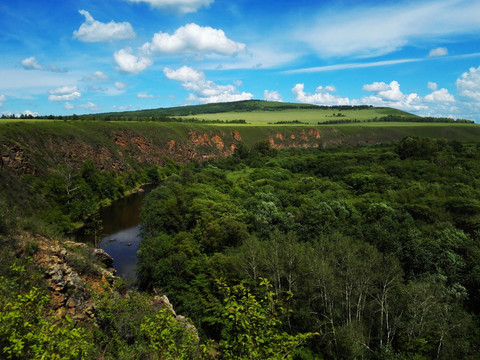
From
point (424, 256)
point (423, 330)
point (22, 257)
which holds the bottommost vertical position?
point (423, 330)

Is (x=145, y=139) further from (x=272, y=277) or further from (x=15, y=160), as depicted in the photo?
(x=272, y=277)

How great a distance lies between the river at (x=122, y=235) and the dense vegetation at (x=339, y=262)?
4.32 m

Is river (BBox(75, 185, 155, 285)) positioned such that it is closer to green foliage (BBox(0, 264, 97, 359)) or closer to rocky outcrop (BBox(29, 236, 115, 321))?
rocky outcrop (BBox(29, 236, 115, 321))

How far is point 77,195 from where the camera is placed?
55.8 meters

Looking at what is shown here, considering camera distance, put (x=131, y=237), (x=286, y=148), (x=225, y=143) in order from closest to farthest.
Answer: (x=131, y=237) < (x=225, y=143) < (x=286, y=148)

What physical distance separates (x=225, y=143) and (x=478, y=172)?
87.0 meters

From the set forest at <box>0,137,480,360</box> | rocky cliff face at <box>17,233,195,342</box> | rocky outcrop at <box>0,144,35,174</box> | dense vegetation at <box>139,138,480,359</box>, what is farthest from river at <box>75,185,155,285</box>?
rocky outcrop at <box>0,144,35,174</box>

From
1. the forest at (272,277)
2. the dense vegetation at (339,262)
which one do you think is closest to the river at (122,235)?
the forest at (272,277)

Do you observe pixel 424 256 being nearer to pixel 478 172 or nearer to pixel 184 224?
pixel 184 224

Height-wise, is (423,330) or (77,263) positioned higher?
(77,263)

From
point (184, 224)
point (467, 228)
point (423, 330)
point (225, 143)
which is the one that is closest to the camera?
point (423, 330)

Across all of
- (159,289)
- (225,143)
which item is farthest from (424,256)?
(225,143)

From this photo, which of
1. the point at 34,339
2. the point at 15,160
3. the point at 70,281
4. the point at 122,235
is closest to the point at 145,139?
the point at 15,160

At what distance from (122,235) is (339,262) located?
117 ft
